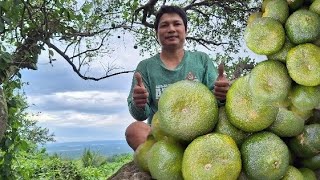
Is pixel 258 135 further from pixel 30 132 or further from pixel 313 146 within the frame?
pixel 30 132

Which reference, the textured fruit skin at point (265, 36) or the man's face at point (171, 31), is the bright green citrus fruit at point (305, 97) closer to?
the textured fruit skin at point (265, 36)

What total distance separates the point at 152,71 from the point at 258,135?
218 cm

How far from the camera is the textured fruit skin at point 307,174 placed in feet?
4.74

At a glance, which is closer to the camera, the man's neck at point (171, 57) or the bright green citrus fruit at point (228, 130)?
the bright green citrus fruit at point (228, 130)

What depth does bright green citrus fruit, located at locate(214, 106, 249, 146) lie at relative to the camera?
134 centimetres

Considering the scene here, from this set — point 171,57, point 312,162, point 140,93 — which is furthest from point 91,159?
point 312,162

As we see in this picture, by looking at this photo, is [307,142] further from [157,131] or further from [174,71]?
[174,71]

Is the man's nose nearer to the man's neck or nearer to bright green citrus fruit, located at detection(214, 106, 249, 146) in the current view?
the man's neck

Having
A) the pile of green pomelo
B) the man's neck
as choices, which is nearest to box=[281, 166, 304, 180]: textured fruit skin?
the pile of green pomelo

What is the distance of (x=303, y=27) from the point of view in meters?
1.14

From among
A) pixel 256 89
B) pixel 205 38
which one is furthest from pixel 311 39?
pixel 205 38

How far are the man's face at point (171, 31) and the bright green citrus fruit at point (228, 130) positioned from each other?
2342mm

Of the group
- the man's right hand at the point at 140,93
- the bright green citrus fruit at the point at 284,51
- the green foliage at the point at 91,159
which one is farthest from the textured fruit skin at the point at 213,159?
the green foliage at the point at 91,159

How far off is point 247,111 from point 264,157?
0.14m
